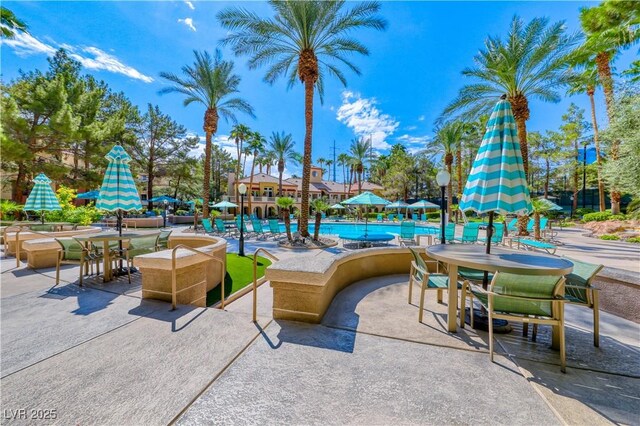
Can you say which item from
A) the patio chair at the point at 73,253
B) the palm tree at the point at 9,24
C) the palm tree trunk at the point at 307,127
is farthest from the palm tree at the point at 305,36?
the palm tree at the point at 9,24

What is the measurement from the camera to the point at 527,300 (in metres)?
2.59

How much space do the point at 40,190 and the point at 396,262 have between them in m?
12.6

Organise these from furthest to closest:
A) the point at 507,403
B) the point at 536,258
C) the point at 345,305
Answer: the point at 345,305 < the point at 536,258 < the point at 507,403

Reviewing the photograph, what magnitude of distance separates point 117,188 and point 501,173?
7449 millimetres

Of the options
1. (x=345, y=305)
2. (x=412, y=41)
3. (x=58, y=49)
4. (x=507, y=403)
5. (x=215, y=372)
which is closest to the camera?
(x=507, y=403)

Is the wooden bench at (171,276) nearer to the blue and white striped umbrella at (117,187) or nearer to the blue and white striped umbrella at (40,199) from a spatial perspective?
the blue and white striped umbrella at (117,187)

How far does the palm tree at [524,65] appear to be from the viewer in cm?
1150

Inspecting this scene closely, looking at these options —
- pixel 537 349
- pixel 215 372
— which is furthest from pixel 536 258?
pixel 215 372

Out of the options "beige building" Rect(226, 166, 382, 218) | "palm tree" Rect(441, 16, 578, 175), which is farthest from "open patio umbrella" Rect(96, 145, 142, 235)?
"beige building" Rect(226, 166, 382, 218)

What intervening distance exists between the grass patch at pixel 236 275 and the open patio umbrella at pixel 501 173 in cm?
552

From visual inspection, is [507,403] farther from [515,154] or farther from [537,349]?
[515,154]

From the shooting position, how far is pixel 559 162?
3123 cm

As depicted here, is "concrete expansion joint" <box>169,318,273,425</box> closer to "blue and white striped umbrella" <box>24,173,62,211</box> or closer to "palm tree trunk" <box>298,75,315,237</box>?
"palm tree trunk" <box>298,75,315,237</box>

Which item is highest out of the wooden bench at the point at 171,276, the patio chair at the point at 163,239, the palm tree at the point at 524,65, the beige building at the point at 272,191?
the palm tree at the point at 524,65
